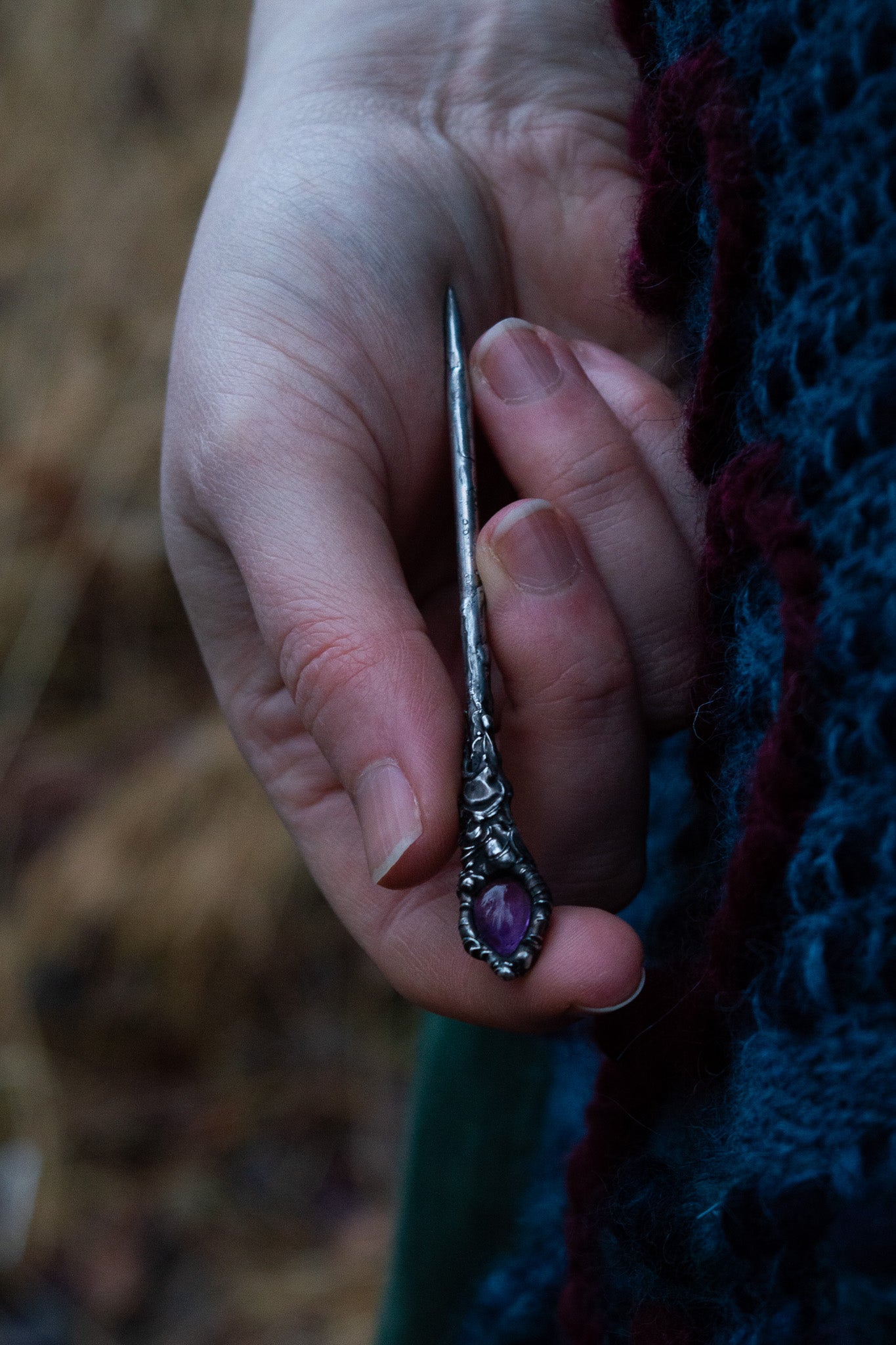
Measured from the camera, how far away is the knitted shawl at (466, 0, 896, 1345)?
40 cm

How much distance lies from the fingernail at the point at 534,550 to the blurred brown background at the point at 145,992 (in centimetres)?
144

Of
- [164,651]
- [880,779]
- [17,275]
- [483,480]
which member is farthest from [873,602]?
[17,275]

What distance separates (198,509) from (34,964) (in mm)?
1456

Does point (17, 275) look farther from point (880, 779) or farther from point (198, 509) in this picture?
point (880, 779)

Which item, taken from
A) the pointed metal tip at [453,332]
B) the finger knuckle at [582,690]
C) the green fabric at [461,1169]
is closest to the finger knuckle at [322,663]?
the finger knuckle at [582,690]

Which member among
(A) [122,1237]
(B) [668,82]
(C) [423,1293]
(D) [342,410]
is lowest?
(A) [122,1237]

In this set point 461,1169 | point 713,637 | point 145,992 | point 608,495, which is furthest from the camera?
point 145,992

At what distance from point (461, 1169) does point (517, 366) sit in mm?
593

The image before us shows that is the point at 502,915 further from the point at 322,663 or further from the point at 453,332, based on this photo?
the point at 453,332

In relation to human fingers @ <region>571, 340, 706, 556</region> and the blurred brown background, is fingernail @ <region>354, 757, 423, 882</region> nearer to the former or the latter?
human fingers @ <region>571, 340, 706, 556</region>

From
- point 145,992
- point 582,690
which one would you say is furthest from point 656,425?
point 145,992

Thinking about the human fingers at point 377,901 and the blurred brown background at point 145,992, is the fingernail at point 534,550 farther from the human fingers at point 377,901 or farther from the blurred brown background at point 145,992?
the blurred brown background at point 145,992

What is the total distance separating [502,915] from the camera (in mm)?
566

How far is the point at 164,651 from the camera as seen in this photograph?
253 cm
